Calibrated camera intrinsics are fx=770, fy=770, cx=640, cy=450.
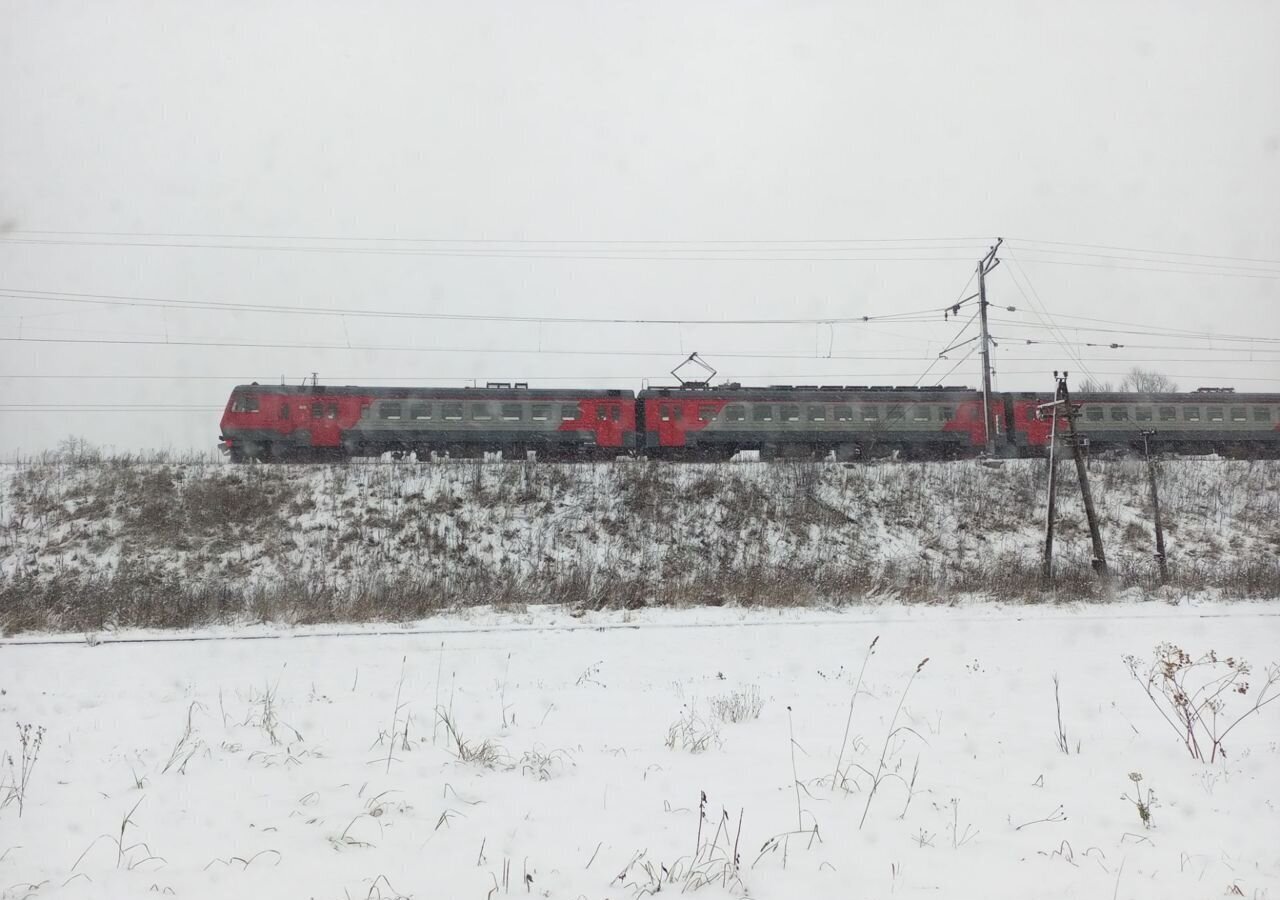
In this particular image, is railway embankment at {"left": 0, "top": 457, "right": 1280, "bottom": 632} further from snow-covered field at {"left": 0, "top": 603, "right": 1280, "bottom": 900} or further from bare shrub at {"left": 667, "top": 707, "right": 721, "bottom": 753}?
bare shrub at {"left": 667, "top": 707, "right": 721, "bottom": 753}

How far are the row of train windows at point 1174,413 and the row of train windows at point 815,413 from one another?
573 cm

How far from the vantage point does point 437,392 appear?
84.6 feet

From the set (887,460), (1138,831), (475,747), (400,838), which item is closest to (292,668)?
(475,747)

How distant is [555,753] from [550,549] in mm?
15156

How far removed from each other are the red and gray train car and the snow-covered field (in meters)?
16.8

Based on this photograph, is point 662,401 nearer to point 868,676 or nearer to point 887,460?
point 887,460

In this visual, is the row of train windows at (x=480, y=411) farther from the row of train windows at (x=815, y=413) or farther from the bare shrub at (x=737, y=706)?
the bare shrub at (x=737, y=706)

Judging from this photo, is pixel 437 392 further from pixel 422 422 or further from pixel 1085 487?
pixel 1085 487

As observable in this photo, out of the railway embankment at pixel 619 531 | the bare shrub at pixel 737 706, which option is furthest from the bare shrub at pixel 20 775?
the railway embankment at pixel 619 531

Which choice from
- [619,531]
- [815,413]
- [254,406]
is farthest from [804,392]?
[254,406]

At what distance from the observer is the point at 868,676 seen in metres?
8.19

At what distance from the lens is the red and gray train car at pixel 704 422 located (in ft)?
83.3

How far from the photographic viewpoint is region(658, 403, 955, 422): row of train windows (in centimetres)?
2688

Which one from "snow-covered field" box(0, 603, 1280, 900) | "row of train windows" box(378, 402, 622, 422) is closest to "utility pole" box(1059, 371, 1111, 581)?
"snow-covered field" box(0, 603, 1280, 900)
